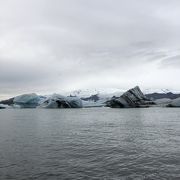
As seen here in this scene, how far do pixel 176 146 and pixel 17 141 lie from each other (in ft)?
39.2

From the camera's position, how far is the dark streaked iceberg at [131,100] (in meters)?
95.6

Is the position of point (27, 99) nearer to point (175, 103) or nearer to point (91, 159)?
point (175, 103)

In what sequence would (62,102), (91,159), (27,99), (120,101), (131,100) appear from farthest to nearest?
1. (27,99)
2. (62,102)
3. (120,101)
4. (131,100)
5. (91,159)

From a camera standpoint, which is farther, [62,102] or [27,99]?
[27,99]

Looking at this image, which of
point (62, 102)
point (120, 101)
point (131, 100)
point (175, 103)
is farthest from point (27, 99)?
point (175, 103)

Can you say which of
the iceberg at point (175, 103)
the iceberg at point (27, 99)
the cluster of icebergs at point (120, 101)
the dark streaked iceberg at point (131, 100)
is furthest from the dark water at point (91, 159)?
the iceberg at point (27, 99)

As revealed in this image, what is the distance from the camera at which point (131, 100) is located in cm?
9844

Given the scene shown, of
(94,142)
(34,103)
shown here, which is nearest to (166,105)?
(34,103)

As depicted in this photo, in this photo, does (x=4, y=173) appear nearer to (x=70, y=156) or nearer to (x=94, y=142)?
(x=70, y=156)

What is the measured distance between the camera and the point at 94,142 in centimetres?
2220

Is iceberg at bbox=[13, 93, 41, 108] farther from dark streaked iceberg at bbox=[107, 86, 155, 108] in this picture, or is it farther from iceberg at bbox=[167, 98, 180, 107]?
iceberg at bbox=[167, 98, 180, 107]

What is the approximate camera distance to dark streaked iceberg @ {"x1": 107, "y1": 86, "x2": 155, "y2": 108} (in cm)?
9557

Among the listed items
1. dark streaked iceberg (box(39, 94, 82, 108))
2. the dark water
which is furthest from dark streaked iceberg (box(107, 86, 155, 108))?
the dark water

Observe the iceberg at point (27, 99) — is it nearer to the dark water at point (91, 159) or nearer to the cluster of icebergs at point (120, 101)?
the cluster of icebergs at point (120, 101)
